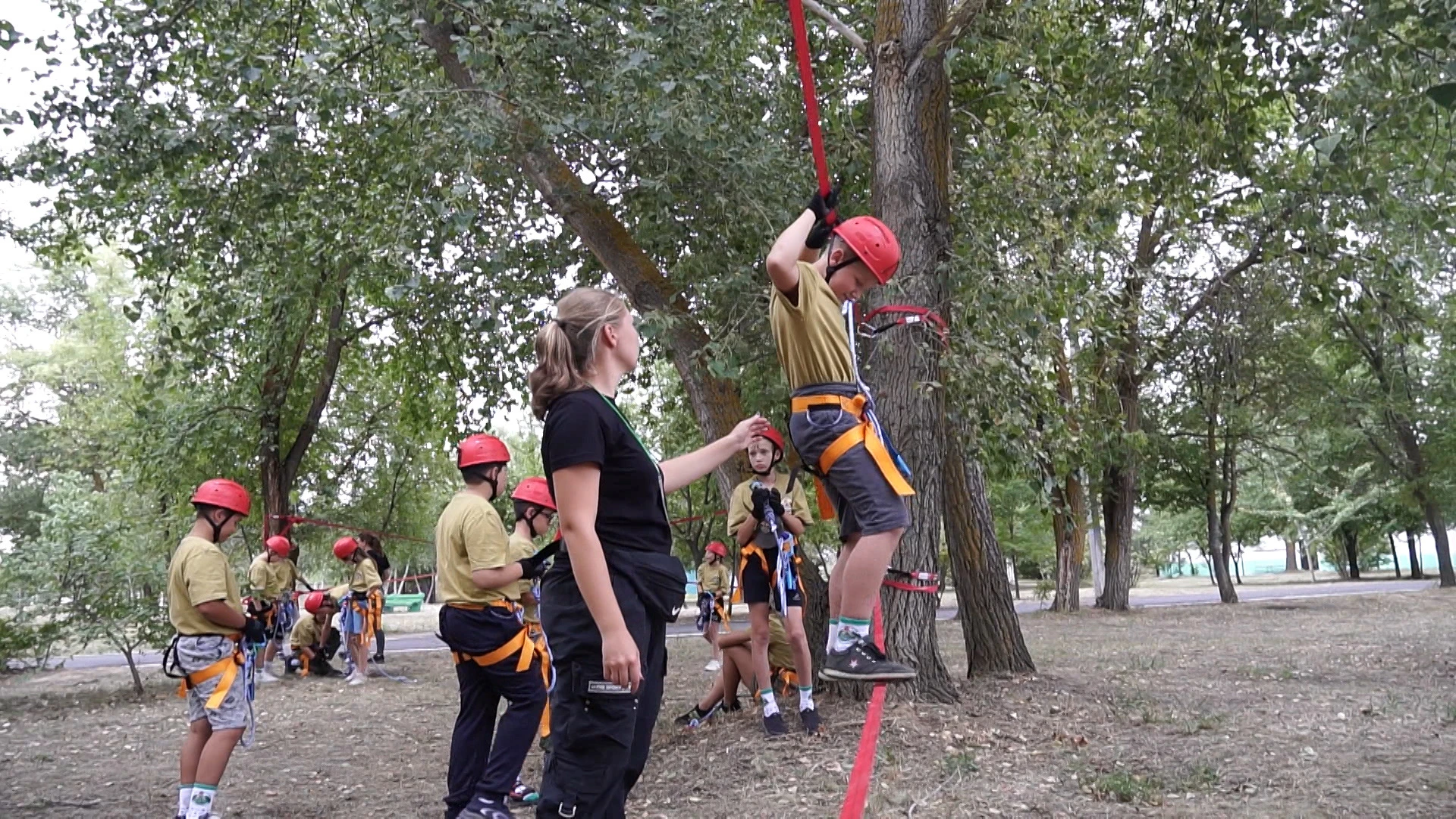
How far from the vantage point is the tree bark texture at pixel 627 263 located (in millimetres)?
8406

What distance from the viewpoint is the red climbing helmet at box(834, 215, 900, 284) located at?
4129mm

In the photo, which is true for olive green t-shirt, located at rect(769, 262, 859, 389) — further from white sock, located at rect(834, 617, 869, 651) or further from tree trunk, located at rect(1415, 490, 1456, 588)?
tree trunk, located at rect(1415, 490, 1456, 588)

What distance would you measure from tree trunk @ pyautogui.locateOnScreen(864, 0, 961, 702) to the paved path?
9180mm

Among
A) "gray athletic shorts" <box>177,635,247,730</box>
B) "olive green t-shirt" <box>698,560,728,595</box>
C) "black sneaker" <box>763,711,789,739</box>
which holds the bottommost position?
"black sneaker" <box>763,711,789,739</box>

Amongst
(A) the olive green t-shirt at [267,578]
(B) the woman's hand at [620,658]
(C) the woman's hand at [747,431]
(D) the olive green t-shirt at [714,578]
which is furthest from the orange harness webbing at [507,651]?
(D) the olive green t-shirt at [714,578]

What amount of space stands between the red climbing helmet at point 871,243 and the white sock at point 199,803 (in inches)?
167

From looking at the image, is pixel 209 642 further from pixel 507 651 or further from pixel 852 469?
pixel 852 469

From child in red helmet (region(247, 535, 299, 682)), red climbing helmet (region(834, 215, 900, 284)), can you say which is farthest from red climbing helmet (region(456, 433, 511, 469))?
child in red helmet (region(247, 535, 299, 682))

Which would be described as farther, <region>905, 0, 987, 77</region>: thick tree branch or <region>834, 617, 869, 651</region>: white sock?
<region>905, 0, 987, 77</region>: thick tree branch

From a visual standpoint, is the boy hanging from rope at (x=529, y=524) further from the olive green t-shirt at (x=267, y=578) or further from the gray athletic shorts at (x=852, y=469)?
the olive green t-shirt at (x=267, y=578)

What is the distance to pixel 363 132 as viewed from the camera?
28.9 ft

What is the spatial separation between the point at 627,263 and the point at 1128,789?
16.7 ft

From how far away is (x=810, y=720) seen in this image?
711cm

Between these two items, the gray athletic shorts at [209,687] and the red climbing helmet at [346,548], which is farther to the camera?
the red climbing helmet at [346,548]
